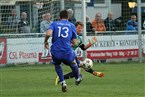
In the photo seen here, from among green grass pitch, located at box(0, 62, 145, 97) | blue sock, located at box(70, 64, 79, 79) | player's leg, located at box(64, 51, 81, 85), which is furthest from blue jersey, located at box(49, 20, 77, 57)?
green grass pitch, located at box(0, 62, 145, 97)

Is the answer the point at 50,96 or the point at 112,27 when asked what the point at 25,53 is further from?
the point at 50,96

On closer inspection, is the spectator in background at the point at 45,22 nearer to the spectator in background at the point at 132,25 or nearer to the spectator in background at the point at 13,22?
the spectator in background at the point at 13,22

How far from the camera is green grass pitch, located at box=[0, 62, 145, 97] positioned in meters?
14.2

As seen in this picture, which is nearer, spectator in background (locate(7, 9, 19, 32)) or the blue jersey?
the blue jersey

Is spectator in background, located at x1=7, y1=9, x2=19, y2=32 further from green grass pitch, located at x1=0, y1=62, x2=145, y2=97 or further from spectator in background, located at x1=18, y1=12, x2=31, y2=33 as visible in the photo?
green grass pitch, located at x1=0, y1=62, x2=145, y2=97

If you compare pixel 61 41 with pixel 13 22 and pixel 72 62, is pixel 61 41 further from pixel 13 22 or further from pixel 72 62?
pixel 13 22

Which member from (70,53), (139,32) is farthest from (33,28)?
(70,53)

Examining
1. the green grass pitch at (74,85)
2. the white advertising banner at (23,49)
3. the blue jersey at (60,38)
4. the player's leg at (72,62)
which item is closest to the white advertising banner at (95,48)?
the white advertising banner at (23,49)

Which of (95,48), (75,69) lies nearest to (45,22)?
(95,48)

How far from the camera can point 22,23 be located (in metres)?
25.8

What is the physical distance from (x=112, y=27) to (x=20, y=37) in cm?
473

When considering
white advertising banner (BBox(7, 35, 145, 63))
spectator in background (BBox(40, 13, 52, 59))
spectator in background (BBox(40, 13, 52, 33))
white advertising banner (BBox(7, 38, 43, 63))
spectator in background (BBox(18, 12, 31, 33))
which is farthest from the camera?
spectator in background (BBox(40, 13, 52, 33))

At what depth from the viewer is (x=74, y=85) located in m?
16.7

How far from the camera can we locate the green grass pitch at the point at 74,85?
14234 millimetres
